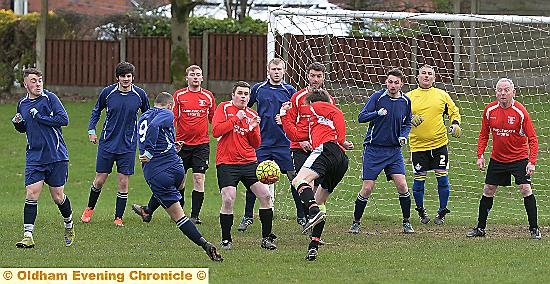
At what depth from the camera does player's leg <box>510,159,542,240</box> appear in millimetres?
12336

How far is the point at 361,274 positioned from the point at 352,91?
21.6ft

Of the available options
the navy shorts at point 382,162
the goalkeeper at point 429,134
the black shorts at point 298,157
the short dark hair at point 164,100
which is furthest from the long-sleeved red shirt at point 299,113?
the goalkeeper at point 429,134

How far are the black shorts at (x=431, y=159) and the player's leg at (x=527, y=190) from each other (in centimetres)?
162

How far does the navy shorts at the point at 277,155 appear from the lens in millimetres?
13367

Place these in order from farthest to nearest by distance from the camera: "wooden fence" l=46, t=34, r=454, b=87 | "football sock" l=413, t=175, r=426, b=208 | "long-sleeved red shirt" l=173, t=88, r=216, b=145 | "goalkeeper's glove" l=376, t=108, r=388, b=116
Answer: "wooden fence" l=46, t=34, r=454, b=87
"football sock" l=413, t=175, r=426, b=208
"long-sleeved red shirt" l=173, t=88, r=216, b=145
"goalkeeper's glove" l=376, t=108, r=388, b=116

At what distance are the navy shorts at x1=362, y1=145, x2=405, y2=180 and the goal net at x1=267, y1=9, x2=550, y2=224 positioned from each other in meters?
1.94

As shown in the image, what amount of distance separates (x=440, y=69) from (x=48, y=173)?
7.66 meters

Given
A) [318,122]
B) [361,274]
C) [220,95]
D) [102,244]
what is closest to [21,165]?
[220,95]

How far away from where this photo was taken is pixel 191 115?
13508 mm

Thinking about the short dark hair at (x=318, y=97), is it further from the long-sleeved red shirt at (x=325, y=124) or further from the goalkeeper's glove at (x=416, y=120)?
the goalkeeper's glove at (x=416, y=120)

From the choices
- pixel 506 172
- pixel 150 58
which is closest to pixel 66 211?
pixel 506 172

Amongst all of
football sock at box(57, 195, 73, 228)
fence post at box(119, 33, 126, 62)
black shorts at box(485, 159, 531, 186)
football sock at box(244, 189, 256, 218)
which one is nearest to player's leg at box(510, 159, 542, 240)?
black shorts at box(485, 159, 531, 186)

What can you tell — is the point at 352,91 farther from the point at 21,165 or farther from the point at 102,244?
the point at 21,165

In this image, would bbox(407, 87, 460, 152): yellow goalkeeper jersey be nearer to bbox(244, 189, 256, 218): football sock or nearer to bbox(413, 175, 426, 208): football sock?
bbox(413, 175, 426, 208): football sock
